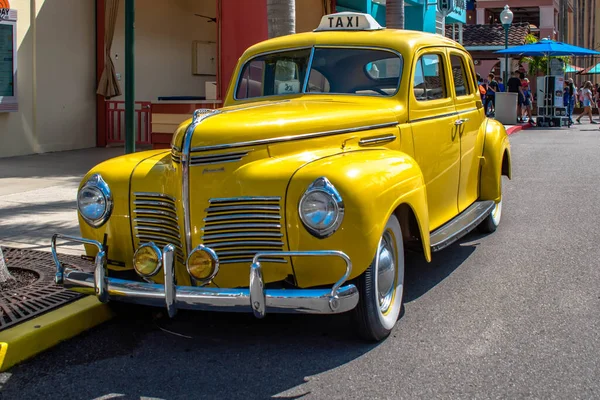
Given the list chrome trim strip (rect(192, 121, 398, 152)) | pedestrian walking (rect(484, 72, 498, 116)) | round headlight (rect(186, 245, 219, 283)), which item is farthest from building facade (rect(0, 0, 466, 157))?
pedestrian walking (rect(484, 72, 498, 116))

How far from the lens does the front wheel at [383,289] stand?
14.5 feet

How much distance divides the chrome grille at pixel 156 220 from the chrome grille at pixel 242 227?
0.26 metres

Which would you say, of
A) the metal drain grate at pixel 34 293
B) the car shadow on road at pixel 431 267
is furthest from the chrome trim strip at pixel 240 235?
the car shadow on road at pixel 431 267

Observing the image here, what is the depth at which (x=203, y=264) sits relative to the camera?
4.24 metres

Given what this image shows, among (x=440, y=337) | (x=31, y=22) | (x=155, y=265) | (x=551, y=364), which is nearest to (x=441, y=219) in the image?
(x=440, y=337)

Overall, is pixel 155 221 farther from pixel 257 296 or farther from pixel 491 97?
pixel 491 97

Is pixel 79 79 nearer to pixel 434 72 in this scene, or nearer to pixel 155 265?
pixel 434 72

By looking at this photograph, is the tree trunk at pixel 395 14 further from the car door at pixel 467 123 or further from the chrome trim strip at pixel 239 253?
the chrome trim strip at pixel 239 253

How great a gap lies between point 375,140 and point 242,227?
1.28 m

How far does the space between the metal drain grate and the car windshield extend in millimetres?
2057

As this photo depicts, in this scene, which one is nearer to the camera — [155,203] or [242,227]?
[242,227]

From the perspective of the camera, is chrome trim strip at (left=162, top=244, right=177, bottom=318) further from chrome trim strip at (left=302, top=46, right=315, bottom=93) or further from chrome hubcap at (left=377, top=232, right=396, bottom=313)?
chrome trim strip at (left=302, top=46, right=315, bottom=93)

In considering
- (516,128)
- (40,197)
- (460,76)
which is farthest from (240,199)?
(516,128)

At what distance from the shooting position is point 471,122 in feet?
22.8
